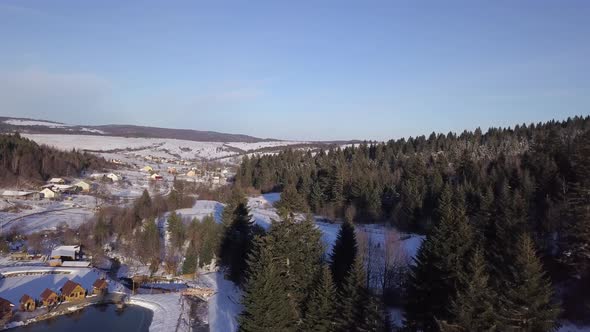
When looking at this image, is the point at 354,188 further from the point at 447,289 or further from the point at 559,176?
the point at 447,289

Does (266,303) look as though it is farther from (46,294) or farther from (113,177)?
(113,177)

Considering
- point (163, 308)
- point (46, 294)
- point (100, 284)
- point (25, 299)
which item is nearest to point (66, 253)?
point (100, 284)

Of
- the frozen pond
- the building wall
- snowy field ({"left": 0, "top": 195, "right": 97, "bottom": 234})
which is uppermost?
snowy field ({"left": 0, "top": 195, "right": 97, "bottom": 234})

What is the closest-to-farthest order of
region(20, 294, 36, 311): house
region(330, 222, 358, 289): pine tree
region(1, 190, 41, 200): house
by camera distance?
region(330, 222, 358, 289): pine tree, region(20, 294, 36, 311): house, region(1, 190, 41, 200): house

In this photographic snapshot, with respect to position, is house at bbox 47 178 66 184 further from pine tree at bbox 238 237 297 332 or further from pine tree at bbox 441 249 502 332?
pine tree at bbox 441 249 502 332

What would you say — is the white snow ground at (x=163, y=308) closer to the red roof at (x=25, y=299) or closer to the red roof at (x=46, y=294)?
the red roof at (x=46, y=294)

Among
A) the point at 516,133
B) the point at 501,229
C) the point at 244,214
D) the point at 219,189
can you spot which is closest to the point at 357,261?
the point at 501,229

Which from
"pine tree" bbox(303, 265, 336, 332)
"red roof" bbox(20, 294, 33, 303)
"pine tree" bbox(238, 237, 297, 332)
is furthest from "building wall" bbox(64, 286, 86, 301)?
"pine tree" bbox(303, 265, 336, 332)
